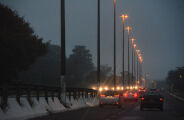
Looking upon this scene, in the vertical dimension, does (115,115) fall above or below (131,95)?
below

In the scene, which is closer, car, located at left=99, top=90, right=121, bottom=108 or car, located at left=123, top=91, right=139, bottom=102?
car, located at left=99, top=90, right=121, bottom=108

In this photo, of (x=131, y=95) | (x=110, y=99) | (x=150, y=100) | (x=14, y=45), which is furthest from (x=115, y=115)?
(x=131, y=95)

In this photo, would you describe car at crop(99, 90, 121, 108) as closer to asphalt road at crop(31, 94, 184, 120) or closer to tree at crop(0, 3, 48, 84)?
asphalt road at crop(31, 94, 184, 120)

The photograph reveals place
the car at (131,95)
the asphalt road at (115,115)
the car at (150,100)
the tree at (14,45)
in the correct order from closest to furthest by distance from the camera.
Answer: the asphalt road at (115,115), the car at (150,100), the tree at (14,45), the car at (131,95)

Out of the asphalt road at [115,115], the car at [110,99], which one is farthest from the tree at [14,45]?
the asphalt road at [115,115]

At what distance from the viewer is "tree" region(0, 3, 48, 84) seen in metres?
48.3

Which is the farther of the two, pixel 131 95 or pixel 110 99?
pixel 131 95

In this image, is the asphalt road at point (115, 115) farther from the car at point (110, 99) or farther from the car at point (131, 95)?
the car at point (131, 95)

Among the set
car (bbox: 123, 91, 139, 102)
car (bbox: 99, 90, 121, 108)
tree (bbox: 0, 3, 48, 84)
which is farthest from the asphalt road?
car (bbox: 123, 91, 139, 102)

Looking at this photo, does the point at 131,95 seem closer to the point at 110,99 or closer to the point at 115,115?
the point at 110,99

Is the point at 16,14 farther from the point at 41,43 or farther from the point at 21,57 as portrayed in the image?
the point at 21,57

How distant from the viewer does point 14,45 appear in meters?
49.6

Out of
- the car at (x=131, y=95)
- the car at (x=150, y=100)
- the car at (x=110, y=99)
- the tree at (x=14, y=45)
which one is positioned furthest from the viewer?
the car at (x=131, y=95)

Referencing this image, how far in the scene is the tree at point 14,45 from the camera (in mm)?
48319
